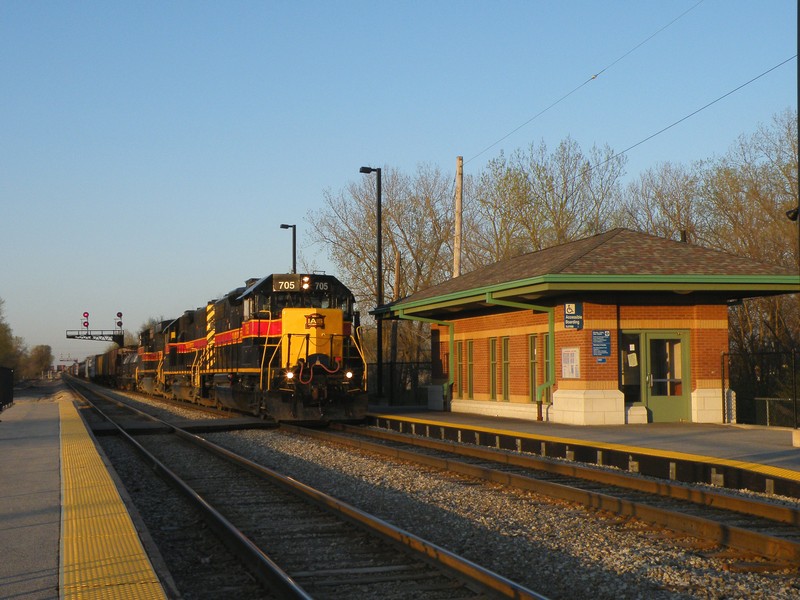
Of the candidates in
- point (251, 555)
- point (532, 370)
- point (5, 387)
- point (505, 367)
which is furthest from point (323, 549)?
point (5, 387)

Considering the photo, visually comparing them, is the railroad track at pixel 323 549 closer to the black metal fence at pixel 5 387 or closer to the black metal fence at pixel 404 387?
the black metal fence at pixel 404 387

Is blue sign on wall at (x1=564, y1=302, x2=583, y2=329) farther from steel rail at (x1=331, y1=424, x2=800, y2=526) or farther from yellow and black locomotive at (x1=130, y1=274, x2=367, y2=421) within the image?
yellow and black locomotive at (x1=130, y1=274, x2=367, y2=421)

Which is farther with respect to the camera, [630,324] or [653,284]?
[630,324]

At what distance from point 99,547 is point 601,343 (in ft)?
47.4

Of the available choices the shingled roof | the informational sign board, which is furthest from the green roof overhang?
the informational sign board

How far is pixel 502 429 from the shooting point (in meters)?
18.6

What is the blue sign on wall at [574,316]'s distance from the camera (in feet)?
64.4

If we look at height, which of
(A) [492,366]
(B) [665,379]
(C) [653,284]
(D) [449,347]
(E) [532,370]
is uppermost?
(C) [653,284]

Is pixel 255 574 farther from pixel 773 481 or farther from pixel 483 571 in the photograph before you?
pixel 773 481

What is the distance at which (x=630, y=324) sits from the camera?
20.0 meters

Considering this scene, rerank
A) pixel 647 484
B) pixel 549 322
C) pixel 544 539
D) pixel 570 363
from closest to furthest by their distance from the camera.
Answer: pixel 544 539 → pixel 647 484 → pixel 570 363 → pixel 549 322

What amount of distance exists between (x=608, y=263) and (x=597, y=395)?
3008 mm

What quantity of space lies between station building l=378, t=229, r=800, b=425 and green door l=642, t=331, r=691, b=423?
0.08ft

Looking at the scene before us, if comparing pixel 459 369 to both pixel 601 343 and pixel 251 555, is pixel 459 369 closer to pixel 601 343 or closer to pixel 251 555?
pixel 601 343
